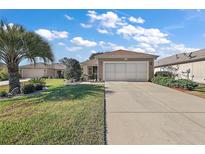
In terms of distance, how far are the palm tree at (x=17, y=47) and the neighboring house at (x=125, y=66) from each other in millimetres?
10659

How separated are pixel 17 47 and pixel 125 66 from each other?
14.1m

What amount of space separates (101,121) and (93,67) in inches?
941

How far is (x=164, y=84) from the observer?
22.1m

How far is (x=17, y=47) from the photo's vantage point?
16609 millimetres

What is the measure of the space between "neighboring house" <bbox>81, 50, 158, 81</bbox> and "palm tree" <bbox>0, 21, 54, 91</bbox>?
1066cm

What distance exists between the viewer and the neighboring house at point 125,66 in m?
28.1

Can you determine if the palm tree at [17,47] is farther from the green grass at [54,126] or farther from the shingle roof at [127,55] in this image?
the shingle roof at [127,55]

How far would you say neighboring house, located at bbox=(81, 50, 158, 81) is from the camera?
2814 cm

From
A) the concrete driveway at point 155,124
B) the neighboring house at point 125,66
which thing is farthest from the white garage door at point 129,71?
the concrete driveway at point 155,124

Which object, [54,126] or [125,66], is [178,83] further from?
[54,126]

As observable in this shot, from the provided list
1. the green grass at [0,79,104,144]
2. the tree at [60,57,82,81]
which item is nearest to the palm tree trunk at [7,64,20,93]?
the green grass at [0,79,104,144]
